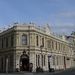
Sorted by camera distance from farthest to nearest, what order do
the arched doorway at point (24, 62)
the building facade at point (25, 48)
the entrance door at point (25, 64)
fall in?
the entrance door at point (25, 64), the arched doorway at point (24, 62), the building facade at point (25, 48)

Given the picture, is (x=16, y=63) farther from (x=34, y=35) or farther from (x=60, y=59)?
(x=60, y=59)

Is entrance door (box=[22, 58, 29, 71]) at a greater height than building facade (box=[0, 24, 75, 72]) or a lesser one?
lesser

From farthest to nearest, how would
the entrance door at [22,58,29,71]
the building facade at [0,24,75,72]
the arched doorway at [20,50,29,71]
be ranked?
the entrance door at [22,58,29,71] < the arched doorway at [20,50,29,71] < the building facade at [0,24,75,72]

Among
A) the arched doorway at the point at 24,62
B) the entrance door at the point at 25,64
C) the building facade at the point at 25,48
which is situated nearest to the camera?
the building facade at the point at 25,48

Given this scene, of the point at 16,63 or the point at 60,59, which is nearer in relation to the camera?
the point at 16,63

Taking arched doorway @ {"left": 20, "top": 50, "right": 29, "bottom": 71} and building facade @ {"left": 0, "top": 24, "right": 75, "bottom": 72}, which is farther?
arched doorway @ {"left": 20, "top": 50, "right": 29, "bottom": 71}

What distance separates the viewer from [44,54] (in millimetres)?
85062

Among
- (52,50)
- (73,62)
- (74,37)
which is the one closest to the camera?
(52,50)

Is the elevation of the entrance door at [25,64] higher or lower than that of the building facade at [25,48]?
lower

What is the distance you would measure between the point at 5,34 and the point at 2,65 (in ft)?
30.5

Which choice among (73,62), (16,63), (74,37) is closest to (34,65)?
(16,63)

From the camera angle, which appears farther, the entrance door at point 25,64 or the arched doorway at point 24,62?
the entrance door at point 25,64

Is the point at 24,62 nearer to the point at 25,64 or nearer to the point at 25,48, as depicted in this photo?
the point at 25,64

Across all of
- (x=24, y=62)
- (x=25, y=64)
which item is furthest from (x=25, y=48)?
(x=25, y=64)
